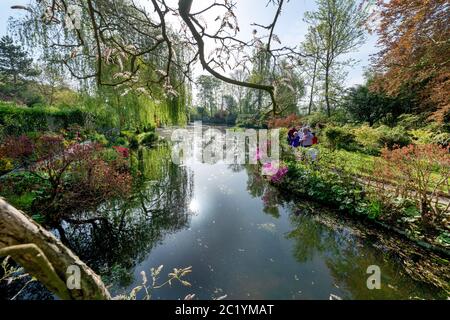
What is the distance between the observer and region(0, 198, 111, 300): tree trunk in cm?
66

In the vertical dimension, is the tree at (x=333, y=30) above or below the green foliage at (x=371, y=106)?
above

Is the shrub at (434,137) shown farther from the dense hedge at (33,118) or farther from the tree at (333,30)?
the dense hedge at (33,118)

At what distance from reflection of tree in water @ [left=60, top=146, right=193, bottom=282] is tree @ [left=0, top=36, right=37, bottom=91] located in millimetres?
31194

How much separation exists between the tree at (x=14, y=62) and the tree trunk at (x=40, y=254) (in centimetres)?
3577

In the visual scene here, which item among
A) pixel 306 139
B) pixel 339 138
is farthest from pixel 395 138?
pixel 306 139

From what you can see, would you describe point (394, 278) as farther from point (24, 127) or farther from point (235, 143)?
point (235, 143)

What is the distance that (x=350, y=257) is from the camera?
3881mm

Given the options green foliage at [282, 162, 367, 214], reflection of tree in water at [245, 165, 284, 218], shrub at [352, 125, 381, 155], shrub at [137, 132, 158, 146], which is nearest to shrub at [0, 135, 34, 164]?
reflection of tree in water at [245, 165, 284, 218]

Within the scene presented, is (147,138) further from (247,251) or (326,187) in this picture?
(247,251)

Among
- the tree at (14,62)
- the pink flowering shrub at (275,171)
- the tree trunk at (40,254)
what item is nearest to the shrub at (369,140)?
the pink flowering shrub at (275,171)

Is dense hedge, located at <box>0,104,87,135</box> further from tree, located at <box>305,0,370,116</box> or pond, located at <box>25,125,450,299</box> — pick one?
tree, located at <box>305,0,370,116</box>

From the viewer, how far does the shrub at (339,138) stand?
40.4 ft

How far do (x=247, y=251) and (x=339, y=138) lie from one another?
36.0ft
